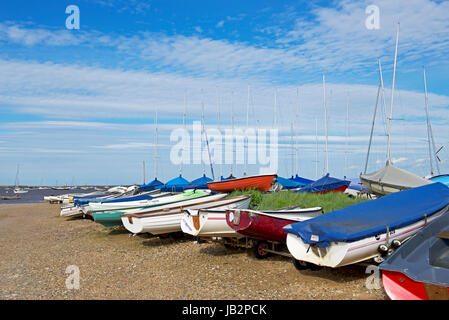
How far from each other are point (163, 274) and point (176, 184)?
66.6ft

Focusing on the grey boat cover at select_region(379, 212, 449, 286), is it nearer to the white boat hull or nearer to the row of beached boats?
the row of beached boats

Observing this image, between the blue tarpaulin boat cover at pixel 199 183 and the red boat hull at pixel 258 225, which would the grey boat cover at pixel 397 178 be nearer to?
the red boat hull at pixel 258 225

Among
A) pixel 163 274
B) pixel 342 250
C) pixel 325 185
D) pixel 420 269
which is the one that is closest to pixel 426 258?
pixel 420 269

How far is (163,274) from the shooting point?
9594 mm

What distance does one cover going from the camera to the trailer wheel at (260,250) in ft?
33.5

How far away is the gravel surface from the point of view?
25.6 ft

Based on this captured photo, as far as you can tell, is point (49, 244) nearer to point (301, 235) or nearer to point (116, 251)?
point (116, 251)

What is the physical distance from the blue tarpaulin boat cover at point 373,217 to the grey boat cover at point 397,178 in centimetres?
489

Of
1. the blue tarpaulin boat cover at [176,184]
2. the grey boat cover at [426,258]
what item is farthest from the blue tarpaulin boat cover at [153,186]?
the grey boat cover at [426,258]

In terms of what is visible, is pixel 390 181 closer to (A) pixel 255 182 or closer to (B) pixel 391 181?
(B) pixel 391 181

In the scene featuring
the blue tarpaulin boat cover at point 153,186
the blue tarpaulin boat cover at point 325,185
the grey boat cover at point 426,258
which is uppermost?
the grey boat cover at point 426,258

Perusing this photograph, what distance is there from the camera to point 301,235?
7.69 metres

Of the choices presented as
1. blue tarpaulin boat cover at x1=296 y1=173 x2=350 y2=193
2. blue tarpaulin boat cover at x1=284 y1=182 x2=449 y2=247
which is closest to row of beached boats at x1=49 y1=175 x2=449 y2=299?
blue tarpaulin boat cover at x1=284 y1=182 x2=449 y2=247
